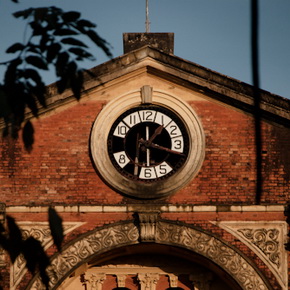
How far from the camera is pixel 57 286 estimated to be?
15422mm

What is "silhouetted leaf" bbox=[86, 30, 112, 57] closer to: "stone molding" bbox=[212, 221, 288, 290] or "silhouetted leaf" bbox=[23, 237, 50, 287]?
"silhouetted leaf" bbox=[23, 237, 50, 287]

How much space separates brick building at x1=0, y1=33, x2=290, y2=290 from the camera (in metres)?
15.5

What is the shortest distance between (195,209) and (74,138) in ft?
9.12

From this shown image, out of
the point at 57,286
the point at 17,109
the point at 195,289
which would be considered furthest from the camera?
the point at 195,289

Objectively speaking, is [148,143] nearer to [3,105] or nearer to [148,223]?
[148,223]

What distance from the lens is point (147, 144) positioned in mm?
15898

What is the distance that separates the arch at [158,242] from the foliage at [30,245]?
28.4ft

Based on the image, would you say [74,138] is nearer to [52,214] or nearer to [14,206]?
[14,206]

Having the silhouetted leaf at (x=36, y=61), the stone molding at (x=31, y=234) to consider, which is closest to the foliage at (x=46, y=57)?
the silhouetted leaf at (x=36, y=61)

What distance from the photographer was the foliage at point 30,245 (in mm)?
6480

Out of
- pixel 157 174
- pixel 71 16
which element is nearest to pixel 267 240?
pixel 157 174

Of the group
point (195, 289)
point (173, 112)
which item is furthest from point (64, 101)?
point (195, 289)

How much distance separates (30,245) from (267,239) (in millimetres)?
9293

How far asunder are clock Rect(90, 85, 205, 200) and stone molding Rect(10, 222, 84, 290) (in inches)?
41.8
